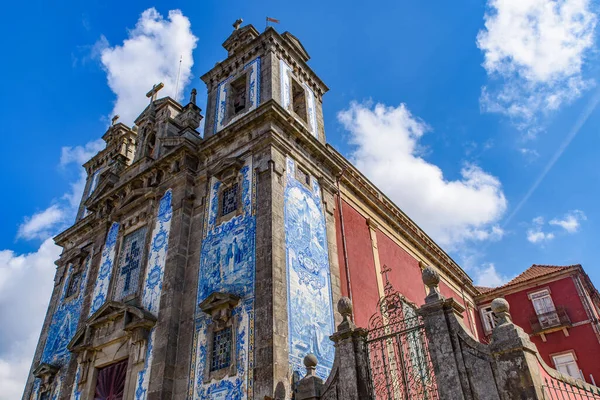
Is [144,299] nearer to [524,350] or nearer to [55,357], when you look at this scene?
[55,357]

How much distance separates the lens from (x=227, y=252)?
39.6 ft

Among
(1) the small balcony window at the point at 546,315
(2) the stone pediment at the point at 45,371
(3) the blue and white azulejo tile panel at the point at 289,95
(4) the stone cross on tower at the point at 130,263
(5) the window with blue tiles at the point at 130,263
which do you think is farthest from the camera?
(1) the small balcony window at the point at 546,315

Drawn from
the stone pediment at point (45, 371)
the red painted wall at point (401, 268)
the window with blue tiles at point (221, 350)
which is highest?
the red painted wall at point (401, 268)

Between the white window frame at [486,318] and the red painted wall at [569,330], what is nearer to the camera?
the red painted wall at [569,330]

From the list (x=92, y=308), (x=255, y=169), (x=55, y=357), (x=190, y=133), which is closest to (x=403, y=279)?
(x=255, y=169)

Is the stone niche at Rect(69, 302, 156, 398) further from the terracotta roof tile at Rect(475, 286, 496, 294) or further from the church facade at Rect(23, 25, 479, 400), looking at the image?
the terracotta roof tile at Rect(475, 286, 496, 294)

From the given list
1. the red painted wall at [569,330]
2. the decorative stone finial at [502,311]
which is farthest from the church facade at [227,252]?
the red painted wall at [569,330]

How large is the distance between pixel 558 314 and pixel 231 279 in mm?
17983

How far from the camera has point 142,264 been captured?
13.9 metres

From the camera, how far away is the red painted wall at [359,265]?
13.5m

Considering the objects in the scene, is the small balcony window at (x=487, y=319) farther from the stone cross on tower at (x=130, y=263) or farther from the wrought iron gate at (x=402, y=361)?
the stone cross on tower at (x=130, y=263)

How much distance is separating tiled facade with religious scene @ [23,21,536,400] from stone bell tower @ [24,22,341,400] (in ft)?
0.13

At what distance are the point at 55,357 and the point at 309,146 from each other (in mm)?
10824

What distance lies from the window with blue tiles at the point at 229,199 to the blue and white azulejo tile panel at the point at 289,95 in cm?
305
